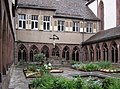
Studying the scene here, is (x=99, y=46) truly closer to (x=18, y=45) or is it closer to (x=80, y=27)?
(x=80, y=27)

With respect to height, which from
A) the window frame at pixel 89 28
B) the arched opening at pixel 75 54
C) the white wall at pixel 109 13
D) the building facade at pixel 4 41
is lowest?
the arched opening at pixel 75 54

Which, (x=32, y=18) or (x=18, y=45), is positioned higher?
(x=32, y=18)

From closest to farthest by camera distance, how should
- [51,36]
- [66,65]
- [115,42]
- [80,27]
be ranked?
[115,42]
[66,65]
[51,36]
[80,27]

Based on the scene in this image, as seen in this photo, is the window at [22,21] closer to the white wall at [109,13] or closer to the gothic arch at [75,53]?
the gothic arch at [75,53]

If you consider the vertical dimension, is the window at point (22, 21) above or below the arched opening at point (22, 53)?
above

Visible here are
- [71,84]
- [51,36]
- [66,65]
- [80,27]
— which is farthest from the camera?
[80,27]

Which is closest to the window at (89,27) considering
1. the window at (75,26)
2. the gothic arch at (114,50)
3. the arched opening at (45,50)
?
the window at (75,26)

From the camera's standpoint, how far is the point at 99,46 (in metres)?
28.4

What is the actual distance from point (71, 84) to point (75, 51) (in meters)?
25.5

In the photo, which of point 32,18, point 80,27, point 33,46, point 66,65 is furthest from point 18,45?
point 80,27

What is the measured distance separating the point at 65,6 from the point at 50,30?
20.3ft

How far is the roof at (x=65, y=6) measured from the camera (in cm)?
3042

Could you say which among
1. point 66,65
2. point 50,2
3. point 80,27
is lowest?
point 66,65

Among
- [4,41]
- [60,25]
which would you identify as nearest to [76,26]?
[60,25]
